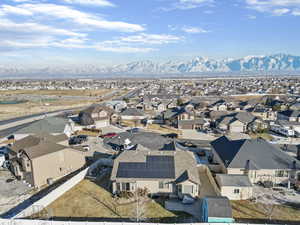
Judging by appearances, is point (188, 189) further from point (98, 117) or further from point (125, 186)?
point (98, 117)

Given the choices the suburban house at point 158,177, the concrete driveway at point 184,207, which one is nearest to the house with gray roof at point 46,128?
the suburban house at point 158,177

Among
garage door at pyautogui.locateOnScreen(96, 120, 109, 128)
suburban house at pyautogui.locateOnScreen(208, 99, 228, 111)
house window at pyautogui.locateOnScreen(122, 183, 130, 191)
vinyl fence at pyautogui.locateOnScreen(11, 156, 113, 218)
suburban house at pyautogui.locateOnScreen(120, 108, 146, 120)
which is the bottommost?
vinyl fence at pyautogui.locateOnScreen(11, 156, 113, 218)

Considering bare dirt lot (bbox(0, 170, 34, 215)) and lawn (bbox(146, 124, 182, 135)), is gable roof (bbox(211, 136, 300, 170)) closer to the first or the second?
lawn (bbox(146, 124, 182, 135))

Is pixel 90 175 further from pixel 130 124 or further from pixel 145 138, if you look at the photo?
pixel 130 124

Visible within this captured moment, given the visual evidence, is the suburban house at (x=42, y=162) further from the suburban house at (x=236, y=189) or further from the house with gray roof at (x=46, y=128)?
the suburban house at (x=236, y=189)

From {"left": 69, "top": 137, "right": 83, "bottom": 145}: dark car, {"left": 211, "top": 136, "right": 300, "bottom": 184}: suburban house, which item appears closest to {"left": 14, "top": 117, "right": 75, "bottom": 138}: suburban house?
{"left": 69, "top": 137, "right": 83, "bottom": 145}: dark car

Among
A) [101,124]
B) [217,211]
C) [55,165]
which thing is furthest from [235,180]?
[101,124]

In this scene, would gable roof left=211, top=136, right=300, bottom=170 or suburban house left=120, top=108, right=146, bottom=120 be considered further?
suburban house left=120, top=108, right=146, bottom=120

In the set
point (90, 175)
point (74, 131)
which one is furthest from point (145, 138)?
point (74, 131)
